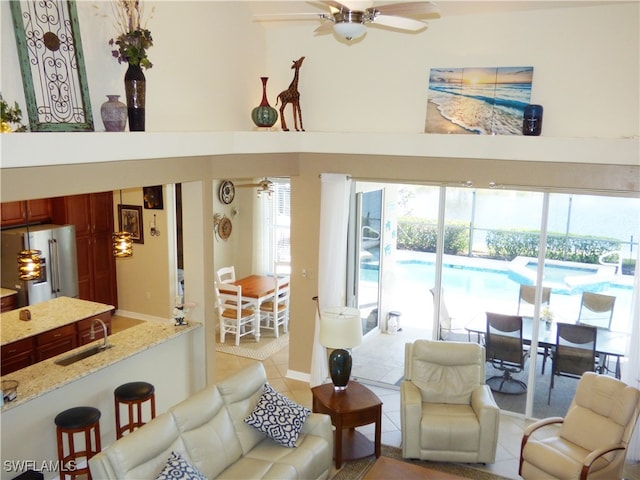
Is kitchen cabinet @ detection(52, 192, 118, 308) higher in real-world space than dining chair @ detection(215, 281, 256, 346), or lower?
higher

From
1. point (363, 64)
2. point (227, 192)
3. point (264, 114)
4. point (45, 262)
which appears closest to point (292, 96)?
point (264, 114)

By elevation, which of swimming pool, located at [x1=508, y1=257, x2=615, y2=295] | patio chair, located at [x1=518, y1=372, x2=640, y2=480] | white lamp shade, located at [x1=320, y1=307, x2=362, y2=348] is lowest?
patio chair, located at [x1=518, y1=372, x2=640, y2=480]

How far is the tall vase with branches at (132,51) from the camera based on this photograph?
4363 mm

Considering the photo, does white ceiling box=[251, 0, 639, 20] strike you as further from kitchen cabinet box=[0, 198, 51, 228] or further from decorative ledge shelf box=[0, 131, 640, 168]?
kitchen cabinet box=[0, 198, 51, 228]

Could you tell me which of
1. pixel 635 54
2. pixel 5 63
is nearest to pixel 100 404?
pixel 5 63

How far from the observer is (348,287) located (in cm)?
709

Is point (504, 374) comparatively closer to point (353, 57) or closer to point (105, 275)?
point (353, 57)

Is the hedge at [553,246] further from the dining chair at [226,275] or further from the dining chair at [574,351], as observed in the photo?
the dining chair at [226,275]

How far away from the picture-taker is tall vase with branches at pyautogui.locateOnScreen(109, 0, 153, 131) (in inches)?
172

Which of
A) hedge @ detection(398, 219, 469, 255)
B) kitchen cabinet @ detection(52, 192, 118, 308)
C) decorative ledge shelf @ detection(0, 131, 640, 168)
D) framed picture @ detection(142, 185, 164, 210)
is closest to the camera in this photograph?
decorative ledge shelf @ detection(0, 131, 640, 168)

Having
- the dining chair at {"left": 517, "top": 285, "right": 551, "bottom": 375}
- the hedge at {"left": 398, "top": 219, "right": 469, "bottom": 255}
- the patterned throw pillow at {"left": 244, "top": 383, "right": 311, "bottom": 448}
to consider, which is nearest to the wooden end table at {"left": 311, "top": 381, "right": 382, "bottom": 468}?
the patterned throw pillow at {"left": 244, "top": 383, "right": 311, "bottom": 448}

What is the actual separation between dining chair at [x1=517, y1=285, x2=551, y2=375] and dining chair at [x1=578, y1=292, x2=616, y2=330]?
34 centimetres

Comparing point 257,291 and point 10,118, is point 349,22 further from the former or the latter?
point 257,291

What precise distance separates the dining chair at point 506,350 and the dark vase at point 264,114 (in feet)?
10.6
